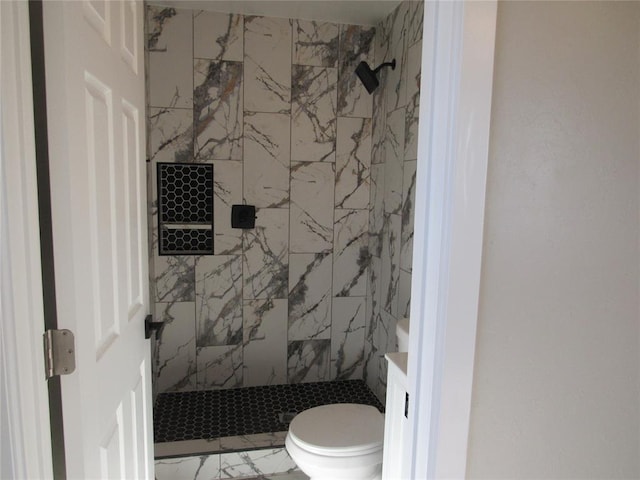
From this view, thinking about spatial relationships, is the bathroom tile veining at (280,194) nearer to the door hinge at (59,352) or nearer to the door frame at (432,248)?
the door frame at (432,248)

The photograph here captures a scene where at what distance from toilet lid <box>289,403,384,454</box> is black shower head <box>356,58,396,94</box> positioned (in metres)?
1.78

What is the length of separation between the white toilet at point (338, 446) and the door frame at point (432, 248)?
32.0 inches

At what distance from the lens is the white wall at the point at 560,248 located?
87 centimetres

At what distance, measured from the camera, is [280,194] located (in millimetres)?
2826

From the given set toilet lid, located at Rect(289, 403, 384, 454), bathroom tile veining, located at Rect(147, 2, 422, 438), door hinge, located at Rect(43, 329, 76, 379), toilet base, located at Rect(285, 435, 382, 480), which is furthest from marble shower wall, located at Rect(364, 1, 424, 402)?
door hinge, located at Rect(43, 329, 76, 379)

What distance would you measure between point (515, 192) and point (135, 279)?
101cm

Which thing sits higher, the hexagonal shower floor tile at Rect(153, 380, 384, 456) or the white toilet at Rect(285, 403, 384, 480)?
the white toilet at Rect(285, 403, 384, 480)

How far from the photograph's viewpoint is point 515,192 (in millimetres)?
891

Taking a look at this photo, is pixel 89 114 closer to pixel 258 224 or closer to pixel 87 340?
pixel 87 340

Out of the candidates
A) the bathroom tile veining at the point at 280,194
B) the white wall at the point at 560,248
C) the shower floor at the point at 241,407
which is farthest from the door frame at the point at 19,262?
the bathroom tile veining at the point at 280,194

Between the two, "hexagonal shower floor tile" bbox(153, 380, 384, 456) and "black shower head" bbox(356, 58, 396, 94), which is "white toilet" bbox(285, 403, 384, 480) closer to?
"hexagonal shower floor tile" bbox(153, 380, 384, 456)

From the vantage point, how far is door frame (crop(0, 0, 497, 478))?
0.74 meters

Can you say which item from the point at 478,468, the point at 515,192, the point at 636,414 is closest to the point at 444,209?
the point at 515,192

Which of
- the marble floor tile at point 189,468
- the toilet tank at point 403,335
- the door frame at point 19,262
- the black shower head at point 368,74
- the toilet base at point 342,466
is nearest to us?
the door frame at point 19,262
